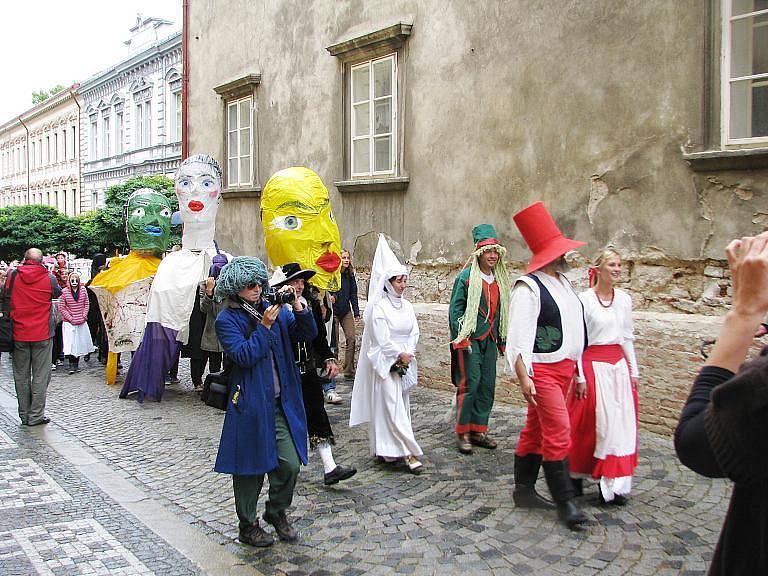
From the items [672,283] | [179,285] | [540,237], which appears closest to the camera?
[540,237]

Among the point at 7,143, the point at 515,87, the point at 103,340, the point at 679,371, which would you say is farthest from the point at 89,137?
the point at 679,371

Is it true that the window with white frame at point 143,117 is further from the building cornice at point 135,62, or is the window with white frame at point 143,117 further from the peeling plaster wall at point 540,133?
the peeling plaster wall at point 540,133

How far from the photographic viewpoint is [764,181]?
670 cm

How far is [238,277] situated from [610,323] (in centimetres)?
263

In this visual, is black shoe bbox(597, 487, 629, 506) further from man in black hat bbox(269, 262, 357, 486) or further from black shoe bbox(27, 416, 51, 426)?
black shoe bbox(27, 416, 51, 426)

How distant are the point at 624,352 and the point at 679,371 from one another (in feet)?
5.27

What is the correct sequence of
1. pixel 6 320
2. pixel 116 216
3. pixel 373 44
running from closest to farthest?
pixel 6 320
pixel 373 44
pixel 116 216

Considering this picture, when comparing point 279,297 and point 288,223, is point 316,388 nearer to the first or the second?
point 279,297

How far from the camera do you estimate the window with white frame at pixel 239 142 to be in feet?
49.8

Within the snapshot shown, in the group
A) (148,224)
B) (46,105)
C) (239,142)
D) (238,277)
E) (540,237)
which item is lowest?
(238,277)

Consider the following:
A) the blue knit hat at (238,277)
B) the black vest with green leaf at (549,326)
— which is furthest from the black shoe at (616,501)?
the blue knit hat at (238,277)

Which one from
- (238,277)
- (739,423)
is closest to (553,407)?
(238,277)

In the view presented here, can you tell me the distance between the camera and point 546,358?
5.28 metres

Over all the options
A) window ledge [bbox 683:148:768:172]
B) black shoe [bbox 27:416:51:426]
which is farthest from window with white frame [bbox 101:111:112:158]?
window ledge [bbox 683:148:768:172]
